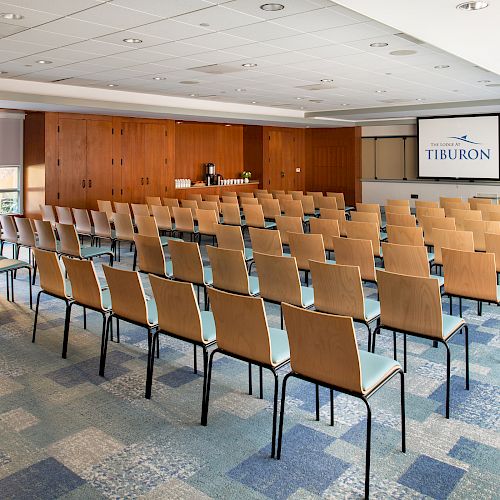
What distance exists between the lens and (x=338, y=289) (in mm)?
4676

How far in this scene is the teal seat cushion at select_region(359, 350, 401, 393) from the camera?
10.7 ft

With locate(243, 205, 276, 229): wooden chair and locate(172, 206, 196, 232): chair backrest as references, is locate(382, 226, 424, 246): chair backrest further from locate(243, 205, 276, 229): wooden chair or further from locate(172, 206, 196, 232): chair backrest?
locate(172, 206, 196, 232): chair backrest

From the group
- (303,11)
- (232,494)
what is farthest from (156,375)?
(303,11)

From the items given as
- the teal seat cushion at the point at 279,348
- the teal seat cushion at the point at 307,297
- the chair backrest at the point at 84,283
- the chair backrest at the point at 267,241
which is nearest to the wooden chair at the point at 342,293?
the teal seat cushion at the point at 307,297

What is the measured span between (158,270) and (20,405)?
2520 mm

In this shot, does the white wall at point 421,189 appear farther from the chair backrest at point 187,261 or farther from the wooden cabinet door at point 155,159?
the chair backrest at point 187,261

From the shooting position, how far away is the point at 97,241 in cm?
1135

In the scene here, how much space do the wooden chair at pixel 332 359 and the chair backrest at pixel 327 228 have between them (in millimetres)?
4610

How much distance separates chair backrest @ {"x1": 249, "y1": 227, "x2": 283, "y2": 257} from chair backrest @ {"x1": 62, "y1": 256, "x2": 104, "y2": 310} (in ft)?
8.51

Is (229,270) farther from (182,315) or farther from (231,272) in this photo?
(182,315)

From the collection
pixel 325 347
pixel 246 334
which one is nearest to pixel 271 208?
pixel 246 334

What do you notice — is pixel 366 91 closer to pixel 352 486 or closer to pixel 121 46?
pixel 121 46

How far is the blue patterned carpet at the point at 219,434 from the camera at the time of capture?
3148 millimetres

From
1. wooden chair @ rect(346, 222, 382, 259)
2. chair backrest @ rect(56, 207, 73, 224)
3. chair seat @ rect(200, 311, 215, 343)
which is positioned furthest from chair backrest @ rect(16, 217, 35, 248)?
chair seat @ rect(200, 311, 215, 343)
